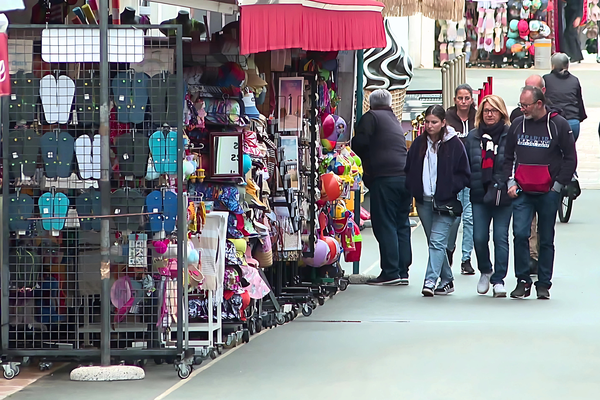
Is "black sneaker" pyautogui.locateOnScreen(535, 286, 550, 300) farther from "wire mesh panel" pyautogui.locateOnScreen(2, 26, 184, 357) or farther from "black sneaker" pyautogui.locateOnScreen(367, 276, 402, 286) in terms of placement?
"wire mesh panel" pyautogui.locateOnScreen(2, 26, 184, 357)

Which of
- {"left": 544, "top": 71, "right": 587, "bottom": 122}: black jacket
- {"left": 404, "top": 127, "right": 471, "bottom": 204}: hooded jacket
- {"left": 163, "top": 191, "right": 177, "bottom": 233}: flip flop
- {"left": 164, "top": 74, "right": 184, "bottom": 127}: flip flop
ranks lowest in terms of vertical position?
{"left": 163, "top": 191, "right": 177, "bottom": 233}: flip flop

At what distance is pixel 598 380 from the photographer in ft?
22.6

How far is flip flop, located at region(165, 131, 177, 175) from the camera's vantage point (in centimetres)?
692

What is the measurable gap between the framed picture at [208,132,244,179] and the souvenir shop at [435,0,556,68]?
23.8 meters

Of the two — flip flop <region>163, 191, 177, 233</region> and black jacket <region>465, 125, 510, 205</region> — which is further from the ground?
black jacket <region>465, 125, 510, 205</region>

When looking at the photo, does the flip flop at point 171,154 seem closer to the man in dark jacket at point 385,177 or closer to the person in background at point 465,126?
the man in dark jacket at point 385,177

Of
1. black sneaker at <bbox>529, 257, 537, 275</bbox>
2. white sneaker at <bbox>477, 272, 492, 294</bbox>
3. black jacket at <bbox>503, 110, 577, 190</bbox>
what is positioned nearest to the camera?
black jacket at <bbox>503, 110, 577, 190</bbox>

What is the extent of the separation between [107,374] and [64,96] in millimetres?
1658

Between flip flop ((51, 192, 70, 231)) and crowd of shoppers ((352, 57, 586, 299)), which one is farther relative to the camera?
crowd of shoppers ((352, 57, 586, 299))

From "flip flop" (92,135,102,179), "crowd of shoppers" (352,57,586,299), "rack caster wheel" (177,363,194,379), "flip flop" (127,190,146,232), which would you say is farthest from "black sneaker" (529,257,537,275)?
"flip flop" (92,135,102,179)

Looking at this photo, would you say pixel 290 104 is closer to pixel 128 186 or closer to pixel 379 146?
pixel 379 146

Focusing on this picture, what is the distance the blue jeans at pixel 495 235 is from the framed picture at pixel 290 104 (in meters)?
1.98

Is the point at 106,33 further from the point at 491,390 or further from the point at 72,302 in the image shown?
the point at 491,390

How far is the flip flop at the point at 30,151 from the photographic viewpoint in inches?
271
